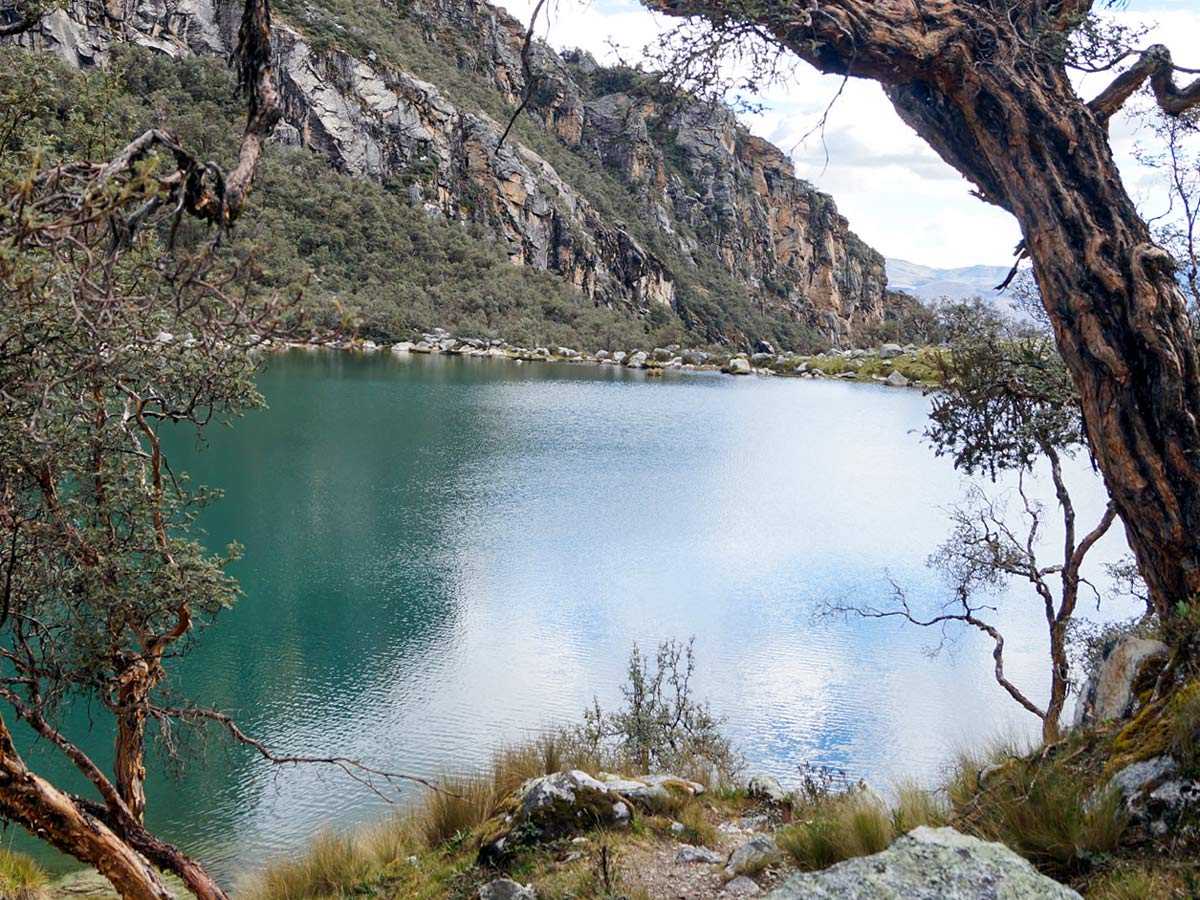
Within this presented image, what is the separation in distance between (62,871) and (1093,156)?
7.57 meters

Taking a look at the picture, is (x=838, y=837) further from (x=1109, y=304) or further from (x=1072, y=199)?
(x=1072, y=199)

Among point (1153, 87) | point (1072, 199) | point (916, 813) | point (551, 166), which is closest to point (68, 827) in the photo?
point (916, 813)

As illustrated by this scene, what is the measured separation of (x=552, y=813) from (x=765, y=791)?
1.78 meters

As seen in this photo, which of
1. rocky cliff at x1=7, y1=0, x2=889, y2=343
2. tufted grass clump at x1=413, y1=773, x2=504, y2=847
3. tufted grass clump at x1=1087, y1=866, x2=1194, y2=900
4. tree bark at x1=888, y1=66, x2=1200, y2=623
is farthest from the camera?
rocky cliff at x1=7, y1=0, x2=889, y2=343

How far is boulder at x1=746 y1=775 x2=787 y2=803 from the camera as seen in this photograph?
5.46 metres

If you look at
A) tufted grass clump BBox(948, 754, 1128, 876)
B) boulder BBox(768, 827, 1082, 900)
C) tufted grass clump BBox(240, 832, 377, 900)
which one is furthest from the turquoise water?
boulder BBox(768, 827, 1082, 900)

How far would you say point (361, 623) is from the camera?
11.9 m

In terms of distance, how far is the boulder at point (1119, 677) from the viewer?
3.60m

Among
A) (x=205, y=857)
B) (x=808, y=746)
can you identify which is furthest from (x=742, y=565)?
(x=205, y=857)

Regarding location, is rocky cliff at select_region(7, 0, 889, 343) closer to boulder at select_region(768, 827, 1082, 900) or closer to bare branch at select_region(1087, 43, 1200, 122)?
bare branch at select_region(1087, 43, 1200, 122)

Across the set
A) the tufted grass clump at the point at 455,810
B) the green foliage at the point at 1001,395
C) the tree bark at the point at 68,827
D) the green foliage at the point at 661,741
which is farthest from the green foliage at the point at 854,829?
the green foliage at the point at 1001,395

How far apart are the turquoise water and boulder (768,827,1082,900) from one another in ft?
19.3

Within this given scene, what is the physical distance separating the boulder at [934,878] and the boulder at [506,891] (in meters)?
1.79

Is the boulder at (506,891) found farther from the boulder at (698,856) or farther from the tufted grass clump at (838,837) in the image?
the tufted grass clump at (838,837)
